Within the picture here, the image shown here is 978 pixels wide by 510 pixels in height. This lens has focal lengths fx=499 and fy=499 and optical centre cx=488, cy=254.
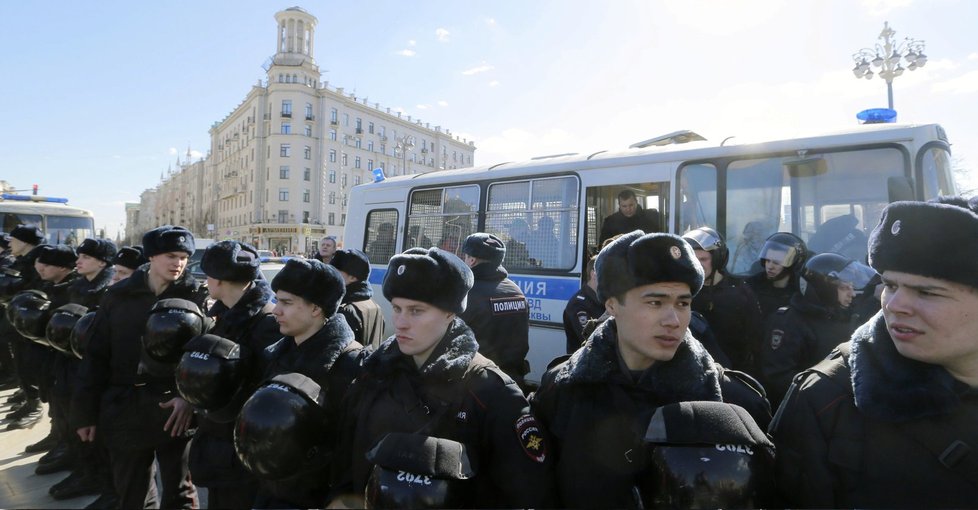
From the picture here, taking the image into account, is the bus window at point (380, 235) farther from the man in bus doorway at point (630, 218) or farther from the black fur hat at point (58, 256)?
the black fur hat at point (58, 256)

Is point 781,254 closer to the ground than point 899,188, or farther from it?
closer to the ground

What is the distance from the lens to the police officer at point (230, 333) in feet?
8.43

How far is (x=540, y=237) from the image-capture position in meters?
6.16

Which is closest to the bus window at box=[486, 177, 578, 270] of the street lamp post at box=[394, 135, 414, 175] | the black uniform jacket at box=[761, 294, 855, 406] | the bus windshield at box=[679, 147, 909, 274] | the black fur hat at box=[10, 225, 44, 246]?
the bus windshield at box=[679, 147, 909, 274]

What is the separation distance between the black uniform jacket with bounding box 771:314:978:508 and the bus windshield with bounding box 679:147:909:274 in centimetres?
342

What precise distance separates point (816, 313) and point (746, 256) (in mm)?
2014

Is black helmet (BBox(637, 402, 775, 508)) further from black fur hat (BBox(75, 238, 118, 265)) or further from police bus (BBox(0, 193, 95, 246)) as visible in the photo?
police bus (BBox(0, 193, 95, 246))

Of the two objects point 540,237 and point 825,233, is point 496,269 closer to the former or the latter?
point 540,237

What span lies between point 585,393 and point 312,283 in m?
1.50

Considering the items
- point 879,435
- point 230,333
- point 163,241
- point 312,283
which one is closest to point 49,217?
point 163,241

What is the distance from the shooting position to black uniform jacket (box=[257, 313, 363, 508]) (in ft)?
6.63

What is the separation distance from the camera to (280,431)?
1771 millimetres

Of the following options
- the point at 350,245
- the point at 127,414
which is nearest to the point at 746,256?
the point at 127,414

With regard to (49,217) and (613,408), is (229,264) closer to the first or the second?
(613,408)
